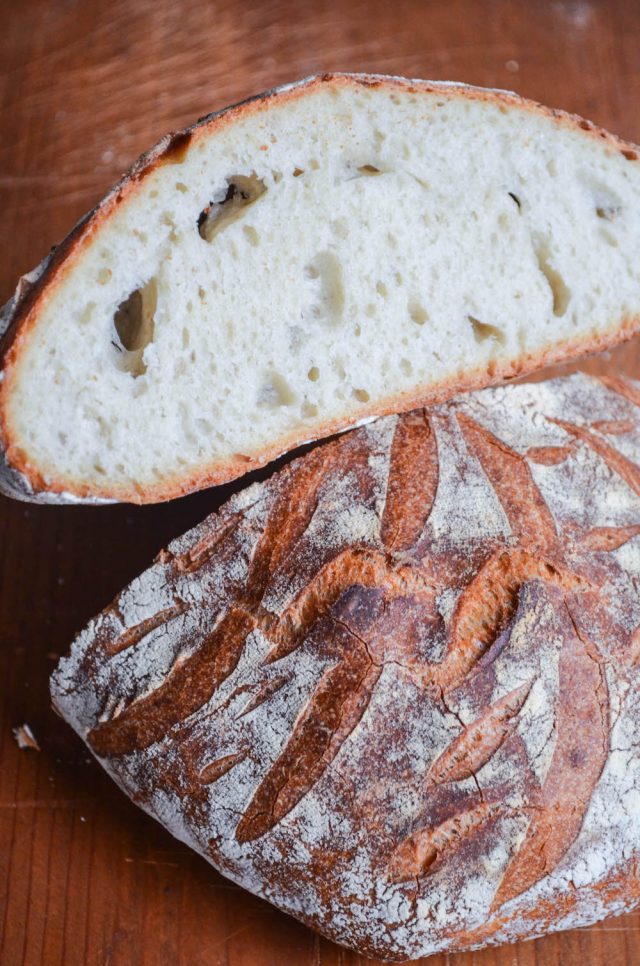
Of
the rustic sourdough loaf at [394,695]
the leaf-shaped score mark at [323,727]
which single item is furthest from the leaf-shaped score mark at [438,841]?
the leaf-shaped score mark at [323,727]

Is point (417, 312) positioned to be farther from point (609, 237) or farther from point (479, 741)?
point (479, 741)

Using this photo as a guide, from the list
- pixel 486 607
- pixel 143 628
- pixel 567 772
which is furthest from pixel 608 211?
pixel 143 628

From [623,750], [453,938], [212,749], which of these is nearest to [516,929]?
[453,938]

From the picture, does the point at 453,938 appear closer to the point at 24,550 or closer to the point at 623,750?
the point at 623,750

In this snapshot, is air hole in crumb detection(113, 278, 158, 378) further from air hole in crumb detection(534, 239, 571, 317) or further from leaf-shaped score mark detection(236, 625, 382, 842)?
air hole in crumb detection(534, 239, 571, 317)

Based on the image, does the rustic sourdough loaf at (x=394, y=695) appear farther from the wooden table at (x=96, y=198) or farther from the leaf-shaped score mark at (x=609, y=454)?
the wooden table at (x=96, y=198)

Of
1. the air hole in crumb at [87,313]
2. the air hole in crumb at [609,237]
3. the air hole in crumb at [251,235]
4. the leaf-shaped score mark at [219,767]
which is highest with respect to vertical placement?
the air hole in crumb at [609,237]
